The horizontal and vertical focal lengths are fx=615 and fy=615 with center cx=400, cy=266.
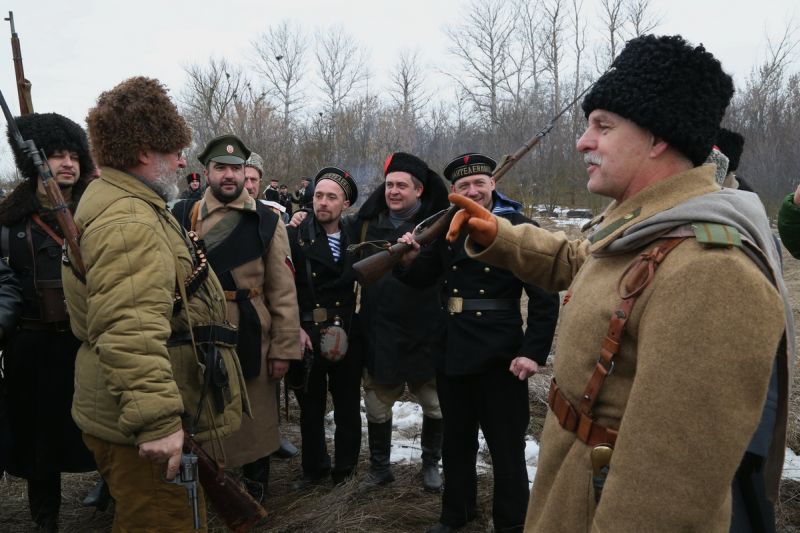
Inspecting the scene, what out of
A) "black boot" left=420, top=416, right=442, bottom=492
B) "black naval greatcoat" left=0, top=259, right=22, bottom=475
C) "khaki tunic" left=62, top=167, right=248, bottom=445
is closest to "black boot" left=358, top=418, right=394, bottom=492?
"black boot" left=420, top=416, right=442, bottom=492

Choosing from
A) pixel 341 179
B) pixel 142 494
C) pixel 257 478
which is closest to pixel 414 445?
pixel 257 478

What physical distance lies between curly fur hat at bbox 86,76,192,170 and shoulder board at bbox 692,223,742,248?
2083mm

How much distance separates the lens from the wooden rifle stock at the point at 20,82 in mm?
4035

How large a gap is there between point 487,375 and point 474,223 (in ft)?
4.34

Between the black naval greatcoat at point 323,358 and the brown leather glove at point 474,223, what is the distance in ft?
6.65

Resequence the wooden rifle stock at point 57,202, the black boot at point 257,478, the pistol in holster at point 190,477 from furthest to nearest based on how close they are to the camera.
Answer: the black boot at point 257,478, the wooden rifle stock at point 57,202, the pistol in holster at point 190,477

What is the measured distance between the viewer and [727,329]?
52.7 inches

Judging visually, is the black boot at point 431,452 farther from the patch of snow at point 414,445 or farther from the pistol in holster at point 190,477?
the pistol in holster at point 190,477

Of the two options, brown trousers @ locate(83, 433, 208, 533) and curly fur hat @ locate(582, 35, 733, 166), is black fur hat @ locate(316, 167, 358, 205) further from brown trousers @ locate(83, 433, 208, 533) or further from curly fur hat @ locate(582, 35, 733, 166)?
curly fur hat @ locate(582, 35, 733, 166)

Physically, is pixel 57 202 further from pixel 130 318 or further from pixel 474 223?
pixel 474 223

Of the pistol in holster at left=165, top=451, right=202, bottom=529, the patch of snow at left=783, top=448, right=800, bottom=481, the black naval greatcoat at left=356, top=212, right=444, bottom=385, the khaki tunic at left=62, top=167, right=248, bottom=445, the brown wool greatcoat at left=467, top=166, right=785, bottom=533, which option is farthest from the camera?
the black naval greatcoat at left=356, top=212, right=444, bottom=385

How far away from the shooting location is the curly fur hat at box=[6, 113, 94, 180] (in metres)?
3.71

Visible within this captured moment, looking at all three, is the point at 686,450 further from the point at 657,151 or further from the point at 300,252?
the point at 300,252

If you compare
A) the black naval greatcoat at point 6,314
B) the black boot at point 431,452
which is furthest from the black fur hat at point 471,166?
the black naval greatcoat at point 6,314
